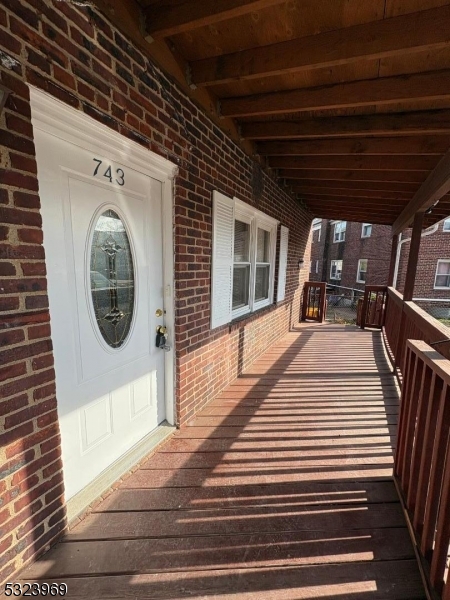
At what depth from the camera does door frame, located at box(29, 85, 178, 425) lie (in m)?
1.28

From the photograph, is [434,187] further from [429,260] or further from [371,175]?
[429,260]

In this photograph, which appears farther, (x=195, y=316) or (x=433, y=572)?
(x=195, y=316)

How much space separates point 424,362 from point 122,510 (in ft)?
6.31

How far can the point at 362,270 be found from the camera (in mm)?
14172

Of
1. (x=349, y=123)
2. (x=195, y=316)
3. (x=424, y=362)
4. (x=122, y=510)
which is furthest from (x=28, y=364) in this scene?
(x=349, y=123)

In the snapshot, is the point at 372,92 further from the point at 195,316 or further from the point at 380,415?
the point at 380,415

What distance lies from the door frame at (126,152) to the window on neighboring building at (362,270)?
1386 cm

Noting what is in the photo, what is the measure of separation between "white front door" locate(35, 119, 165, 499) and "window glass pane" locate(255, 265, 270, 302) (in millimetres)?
2245

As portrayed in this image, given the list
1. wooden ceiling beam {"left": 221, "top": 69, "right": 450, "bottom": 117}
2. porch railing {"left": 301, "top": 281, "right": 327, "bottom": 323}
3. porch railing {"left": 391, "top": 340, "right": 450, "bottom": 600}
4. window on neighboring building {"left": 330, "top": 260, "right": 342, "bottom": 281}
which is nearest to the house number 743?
wooden ceiling beam {"left": 221, "top": 69, "right": 450, "bottom": 117}

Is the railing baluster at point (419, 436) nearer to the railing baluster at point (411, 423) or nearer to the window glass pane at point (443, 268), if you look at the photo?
the railing baluster at point (411, 423)

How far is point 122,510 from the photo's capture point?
1653mm

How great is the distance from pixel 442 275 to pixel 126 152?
44.4ft

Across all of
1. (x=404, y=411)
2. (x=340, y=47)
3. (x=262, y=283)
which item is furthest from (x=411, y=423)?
(x=262, y=283)

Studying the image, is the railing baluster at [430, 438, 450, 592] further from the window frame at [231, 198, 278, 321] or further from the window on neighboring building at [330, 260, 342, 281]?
the window on neighboring building at [330, 260, 342, 281]
